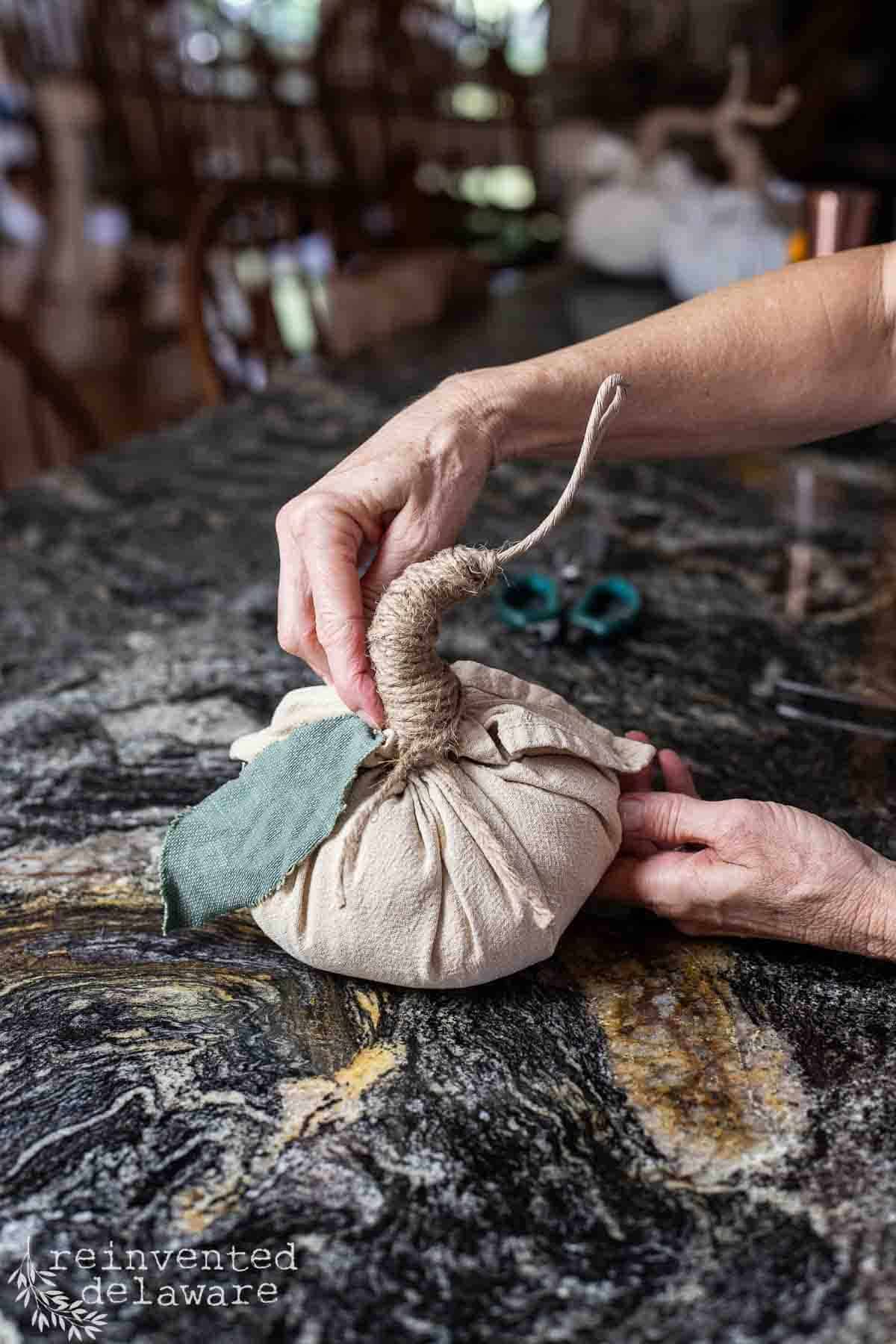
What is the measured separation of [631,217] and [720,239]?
499 millimetres

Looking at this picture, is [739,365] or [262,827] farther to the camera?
[739,365]

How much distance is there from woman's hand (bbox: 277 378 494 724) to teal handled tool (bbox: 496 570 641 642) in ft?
1.17

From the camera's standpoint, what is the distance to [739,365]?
0.96 metres

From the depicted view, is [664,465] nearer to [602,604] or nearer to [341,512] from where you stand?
[602,604]

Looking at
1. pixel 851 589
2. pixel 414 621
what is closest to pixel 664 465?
pixel 851 589

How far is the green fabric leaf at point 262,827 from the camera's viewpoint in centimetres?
73

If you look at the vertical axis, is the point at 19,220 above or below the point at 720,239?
above

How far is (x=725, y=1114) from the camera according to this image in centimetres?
66

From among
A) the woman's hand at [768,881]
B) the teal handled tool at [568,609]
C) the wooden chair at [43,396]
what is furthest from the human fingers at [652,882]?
the wooden chair at [43,396]

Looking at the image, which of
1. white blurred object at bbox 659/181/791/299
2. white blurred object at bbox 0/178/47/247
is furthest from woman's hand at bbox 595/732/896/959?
white blurred object at bbox 0/178/47/247

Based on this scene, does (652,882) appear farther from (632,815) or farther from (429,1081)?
(429,1081)

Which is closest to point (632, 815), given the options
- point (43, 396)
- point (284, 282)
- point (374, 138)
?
point (43, 396)

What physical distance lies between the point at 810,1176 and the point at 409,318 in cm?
226

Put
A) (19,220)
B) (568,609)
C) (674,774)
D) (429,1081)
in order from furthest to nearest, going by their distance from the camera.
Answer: (19,220)
(568,609)
(674,774)
(429,1081)
